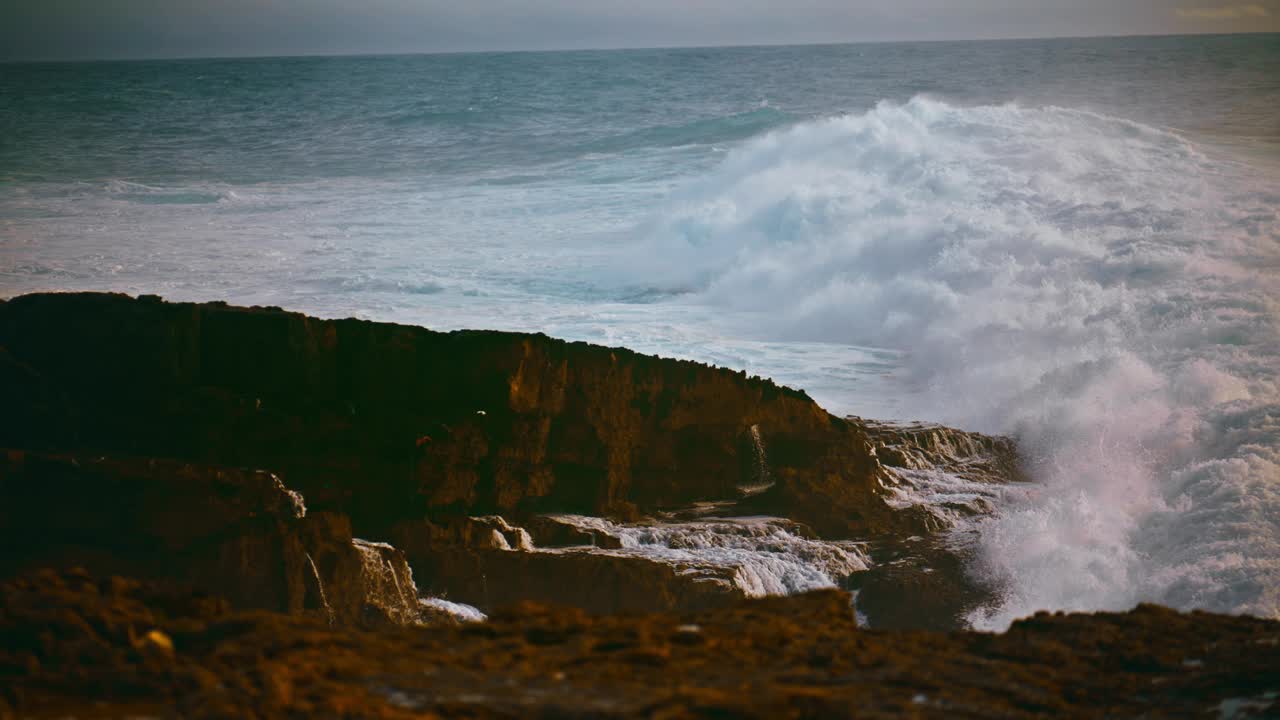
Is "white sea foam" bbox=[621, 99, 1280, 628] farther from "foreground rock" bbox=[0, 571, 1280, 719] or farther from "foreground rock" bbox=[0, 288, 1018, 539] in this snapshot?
"foreground rock" bbox=[0, 571, 1280, 719]

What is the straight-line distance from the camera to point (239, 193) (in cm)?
2581

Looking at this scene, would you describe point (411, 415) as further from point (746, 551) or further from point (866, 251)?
point (866, 251)

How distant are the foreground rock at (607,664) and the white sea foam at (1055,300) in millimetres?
3297

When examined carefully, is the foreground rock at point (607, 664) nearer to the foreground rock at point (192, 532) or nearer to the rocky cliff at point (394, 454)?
the foreground rock at point (192, 532)

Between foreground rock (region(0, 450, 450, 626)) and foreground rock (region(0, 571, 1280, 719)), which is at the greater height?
foreground rock (region(0, 571, 1280, 719))

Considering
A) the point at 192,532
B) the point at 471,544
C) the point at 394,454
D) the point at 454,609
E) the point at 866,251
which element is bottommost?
the point at 454,609

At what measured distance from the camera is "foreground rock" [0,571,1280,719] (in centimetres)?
259

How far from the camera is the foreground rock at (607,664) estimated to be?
259 cm

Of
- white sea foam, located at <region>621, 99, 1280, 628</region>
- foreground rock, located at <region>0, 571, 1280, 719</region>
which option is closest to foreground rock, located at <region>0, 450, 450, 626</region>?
foreground rock, located at <region>0, 571, 1280, 719</region>

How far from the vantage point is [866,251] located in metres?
17.4

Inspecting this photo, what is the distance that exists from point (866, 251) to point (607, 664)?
15119 millimetres

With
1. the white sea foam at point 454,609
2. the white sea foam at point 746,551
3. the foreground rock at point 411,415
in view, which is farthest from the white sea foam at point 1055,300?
the white sea foam at point 454,609

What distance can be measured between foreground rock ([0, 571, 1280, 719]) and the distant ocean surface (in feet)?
11.0

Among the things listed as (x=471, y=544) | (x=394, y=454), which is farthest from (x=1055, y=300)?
(x=394, y=454)
